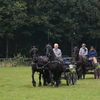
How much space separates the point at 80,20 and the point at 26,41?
848cm

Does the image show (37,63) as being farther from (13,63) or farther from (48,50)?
(13,63)

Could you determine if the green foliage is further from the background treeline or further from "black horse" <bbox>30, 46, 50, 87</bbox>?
"black horse" <bbox>30, 46, 50, 87</bbox>

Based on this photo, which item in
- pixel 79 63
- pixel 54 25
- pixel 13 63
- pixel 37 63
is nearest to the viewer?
pixel 37 63

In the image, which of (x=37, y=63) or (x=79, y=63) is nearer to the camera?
(x=37, y=63)

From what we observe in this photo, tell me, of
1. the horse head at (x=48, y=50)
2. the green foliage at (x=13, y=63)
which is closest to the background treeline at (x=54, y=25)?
the green foliage at (x=13, y=63)

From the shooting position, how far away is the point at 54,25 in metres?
43.1

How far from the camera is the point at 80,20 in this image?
44.9 meters

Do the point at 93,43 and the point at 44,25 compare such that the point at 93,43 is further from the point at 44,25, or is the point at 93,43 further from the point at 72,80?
the point at 72,80

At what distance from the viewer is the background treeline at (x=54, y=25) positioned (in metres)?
41.8

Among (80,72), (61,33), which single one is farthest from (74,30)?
(80,72)

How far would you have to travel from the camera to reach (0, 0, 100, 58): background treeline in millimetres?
41812

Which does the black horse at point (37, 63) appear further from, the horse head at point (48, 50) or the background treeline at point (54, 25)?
the background treeline at point (54, 25)

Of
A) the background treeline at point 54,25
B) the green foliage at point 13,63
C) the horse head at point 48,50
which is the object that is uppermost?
the background treeline at point 54,25

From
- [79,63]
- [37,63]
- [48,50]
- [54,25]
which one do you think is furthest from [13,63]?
[48,50]
